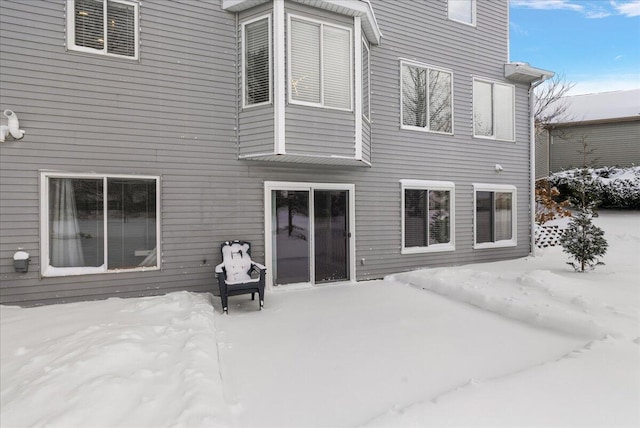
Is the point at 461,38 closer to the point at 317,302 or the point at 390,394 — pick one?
the point at 317,302

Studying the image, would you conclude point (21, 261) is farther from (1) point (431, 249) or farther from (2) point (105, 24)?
(1) point (431, 249)

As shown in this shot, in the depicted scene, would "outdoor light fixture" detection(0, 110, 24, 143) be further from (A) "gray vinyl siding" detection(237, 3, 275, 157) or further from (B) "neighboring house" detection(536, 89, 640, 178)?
(B) "neighboring house" detection(536, 89, 640, 178)

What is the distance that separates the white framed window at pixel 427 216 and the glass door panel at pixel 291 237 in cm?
241

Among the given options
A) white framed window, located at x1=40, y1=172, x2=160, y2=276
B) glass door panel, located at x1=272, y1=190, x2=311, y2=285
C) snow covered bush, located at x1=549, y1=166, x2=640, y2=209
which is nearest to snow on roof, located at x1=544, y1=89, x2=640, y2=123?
snow covered bush, located at x1=549, y1=166, x2=640, y2=209

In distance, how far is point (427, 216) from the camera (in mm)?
8117

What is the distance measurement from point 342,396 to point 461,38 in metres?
8.98

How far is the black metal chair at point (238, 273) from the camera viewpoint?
5.11m

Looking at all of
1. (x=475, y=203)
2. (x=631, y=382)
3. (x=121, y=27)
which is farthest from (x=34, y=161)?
(x=475, y=203)

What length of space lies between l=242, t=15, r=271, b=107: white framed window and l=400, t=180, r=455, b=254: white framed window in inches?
144

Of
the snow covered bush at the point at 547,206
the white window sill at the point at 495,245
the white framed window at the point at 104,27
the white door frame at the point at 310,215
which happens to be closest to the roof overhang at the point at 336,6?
the white framed window at the point at 104,27

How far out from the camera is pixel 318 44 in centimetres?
605

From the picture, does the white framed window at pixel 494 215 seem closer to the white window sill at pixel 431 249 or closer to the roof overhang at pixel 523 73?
the white window sill at pixel 431 249

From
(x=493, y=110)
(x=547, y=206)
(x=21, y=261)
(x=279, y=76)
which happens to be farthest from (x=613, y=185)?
(x=21, y=261)

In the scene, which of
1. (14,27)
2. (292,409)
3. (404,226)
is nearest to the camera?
(292,409)
